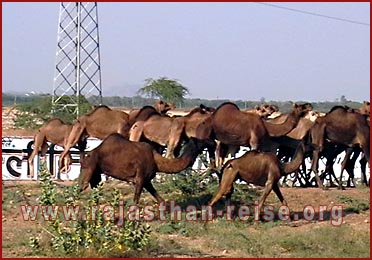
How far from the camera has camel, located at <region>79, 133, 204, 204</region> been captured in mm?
17266

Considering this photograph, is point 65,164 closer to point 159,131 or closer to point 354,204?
point 159,131

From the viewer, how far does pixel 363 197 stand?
20969mm

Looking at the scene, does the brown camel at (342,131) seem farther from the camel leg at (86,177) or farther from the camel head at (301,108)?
the camel leg at (86,177)

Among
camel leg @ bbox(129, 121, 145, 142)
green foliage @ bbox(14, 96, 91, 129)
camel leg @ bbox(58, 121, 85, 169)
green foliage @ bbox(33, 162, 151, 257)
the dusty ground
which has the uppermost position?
camel leg @ bbox(129, 121, 145, 142)

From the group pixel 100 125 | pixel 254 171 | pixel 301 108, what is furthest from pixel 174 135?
pixel 254 171

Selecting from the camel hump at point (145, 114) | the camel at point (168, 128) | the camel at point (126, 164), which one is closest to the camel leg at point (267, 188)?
the camel at point (126, 164)

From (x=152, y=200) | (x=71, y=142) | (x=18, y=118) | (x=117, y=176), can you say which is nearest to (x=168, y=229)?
Result: (x=117, y=176)

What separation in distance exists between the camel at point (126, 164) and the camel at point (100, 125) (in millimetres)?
5186

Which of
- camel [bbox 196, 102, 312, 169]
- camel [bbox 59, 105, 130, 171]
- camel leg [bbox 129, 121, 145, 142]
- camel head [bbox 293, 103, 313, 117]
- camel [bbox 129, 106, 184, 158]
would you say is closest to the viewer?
camel [bbox 196, 102, 312, 169]

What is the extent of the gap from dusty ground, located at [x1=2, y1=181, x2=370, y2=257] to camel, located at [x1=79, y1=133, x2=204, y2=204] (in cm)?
136

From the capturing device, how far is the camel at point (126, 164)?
56.6 ft

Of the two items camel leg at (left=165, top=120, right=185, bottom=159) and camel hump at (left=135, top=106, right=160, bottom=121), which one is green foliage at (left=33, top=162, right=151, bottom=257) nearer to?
camel leg at (left=165, top=120, right=185, bottom=159)

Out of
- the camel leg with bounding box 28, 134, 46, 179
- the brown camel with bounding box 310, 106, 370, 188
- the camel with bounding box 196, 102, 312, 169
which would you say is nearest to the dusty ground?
the brown camel with bounding box 310, 106, 370, 188

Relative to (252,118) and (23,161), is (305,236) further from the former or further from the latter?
(23,161)
